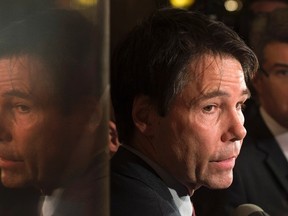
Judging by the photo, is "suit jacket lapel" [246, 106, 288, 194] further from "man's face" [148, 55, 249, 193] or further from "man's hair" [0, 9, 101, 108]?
"man's hair" [0, 9, 101, 108]

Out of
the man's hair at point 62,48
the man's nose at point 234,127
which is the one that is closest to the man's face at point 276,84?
the man's nose at point 234,127

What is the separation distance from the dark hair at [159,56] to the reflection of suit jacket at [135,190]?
6cm

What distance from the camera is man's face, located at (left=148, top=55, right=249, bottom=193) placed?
1.35 metres

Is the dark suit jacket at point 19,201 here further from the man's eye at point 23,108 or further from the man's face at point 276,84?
the man's face at point 276,84

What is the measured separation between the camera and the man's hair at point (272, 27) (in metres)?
1.52

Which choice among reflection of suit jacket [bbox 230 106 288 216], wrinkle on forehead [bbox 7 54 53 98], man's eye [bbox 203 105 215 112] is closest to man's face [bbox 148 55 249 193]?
man's eye [bbox 203 105 215 112]

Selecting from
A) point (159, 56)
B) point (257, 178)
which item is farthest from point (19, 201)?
point (257, 178)

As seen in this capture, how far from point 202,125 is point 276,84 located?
0.32 meters

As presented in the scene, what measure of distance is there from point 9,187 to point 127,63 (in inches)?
15.5

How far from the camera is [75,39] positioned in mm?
1308

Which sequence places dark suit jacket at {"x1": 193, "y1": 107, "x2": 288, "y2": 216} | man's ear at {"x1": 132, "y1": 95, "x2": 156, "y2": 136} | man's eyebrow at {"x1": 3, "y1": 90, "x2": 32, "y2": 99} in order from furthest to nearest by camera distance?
dark suit jacket at {"x1": 193, "y1": 107, "x2": 288, "y2": 216} < man's ear at {"x1": 132, "y1": 95, "x2": 156, "y2": 136} < man's eyebrow at {"x1": 3, "y1": 90, "x2": 32, "y2": 99}

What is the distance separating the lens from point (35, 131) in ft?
4.18

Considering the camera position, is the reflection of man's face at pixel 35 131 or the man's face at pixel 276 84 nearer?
the reflection of man's face at pixel 35 131

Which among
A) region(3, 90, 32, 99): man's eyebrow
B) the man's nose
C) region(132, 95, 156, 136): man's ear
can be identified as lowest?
the man's nose
